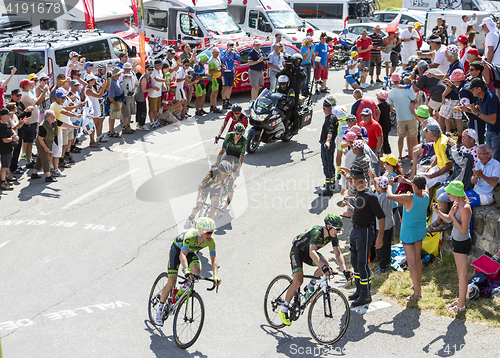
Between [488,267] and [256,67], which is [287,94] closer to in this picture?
[256,67]

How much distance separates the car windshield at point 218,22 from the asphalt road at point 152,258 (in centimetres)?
719

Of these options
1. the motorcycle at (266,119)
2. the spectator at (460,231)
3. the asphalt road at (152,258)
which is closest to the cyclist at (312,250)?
the asphalt road at (152,258)

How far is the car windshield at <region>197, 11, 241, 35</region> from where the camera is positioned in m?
20.9

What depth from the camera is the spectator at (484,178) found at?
821 cm

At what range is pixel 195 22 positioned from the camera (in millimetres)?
21062

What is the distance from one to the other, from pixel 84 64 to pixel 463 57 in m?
10.2

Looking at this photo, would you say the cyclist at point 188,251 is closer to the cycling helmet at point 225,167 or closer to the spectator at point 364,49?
the cycling helmet at point 225,167

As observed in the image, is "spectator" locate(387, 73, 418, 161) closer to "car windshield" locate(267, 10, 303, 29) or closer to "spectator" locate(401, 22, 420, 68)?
"spectator" locate(401, 22, 420, 68)

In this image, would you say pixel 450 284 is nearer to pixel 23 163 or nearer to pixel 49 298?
pixel 49 298

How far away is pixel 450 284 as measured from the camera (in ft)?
26.8

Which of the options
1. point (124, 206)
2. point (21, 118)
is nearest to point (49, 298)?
point (124, 206)

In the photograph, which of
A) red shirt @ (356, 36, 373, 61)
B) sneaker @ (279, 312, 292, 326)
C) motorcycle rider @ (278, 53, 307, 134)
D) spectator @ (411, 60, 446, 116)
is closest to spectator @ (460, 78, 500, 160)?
spectator @ (411, 60, 446, 116)

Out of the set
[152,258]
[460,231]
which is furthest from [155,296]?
[460,231]

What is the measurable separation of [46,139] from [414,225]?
8000mm
